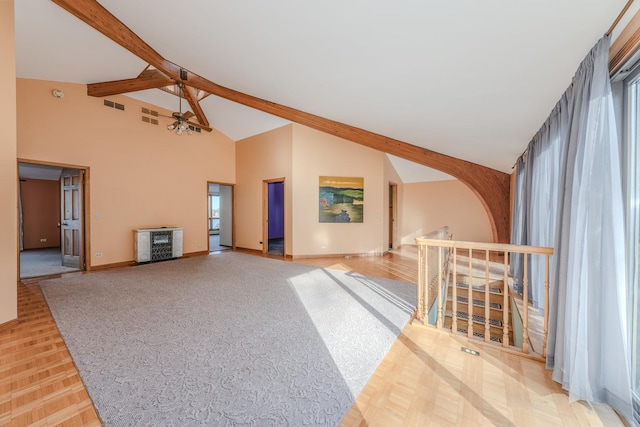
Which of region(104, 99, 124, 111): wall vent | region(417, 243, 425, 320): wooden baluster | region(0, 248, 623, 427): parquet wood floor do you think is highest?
region(104, 99, 124, 111): wall vent

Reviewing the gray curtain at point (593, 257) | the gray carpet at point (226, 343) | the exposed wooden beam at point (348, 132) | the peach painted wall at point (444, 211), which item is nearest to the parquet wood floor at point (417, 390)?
the gray carpet at point (226, 343)

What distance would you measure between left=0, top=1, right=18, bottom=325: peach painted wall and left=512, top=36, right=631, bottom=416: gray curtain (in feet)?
16.2

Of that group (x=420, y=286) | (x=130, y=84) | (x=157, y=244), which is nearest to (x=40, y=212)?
(x=157, y=244)

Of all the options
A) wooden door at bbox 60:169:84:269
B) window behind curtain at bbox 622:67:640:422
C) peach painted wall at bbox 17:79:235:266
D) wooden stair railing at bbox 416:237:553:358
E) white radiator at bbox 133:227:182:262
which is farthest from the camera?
white radiator at bbox 133:227:182:262

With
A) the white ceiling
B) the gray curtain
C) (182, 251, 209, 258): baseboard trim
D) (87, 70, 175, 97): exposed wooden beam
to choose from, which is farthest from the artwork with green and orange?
the gray curtain

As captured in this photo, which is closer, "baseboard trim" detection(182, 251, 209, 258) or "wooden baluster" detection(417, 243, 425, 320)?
"wooden baluster" detection(417, 243, 425, 320)

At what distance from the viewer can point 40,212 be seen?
7.62 m

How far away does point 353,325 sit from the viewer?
8.45ft

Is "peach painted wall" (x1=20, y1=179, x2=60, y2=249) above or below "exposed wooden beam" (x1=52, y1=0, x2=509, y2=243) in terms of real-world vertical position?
below

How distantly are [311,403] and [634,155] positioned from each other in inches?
103

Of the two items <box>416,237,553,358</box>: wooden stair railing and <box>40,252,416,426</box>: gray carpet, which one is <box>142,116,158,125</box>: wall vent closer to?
<box>40,252,416,426</box>: gray carpet

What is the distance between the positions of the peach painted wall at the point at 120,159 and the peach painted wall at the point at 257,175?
0.82 m

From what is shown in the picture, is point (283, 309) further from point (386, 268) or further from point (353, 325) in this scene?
point (386, 268)

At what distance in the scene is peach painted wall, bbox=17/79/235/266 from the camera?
14.1 ft
